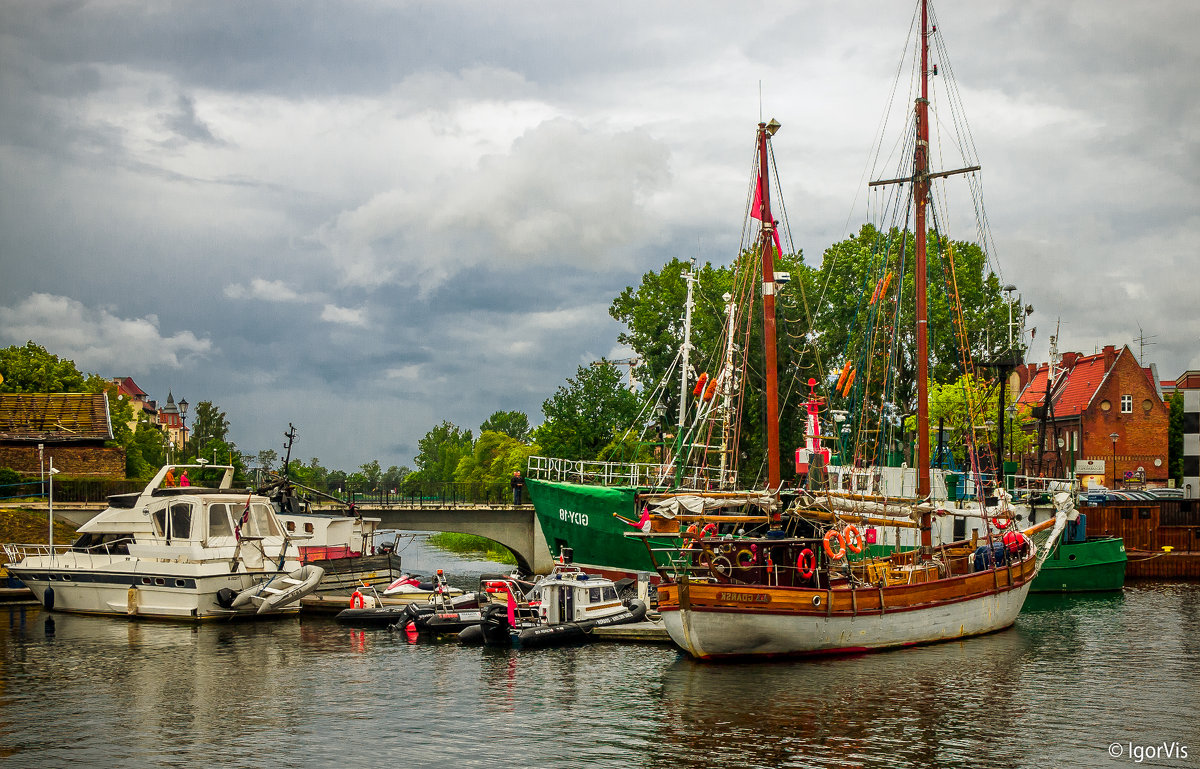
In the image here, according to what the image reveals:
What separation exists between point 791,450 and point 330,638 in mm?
30125

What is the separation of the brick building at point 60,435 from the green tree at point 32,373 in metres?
12.4

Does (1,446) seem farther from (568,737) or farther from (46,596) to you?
(568,737)

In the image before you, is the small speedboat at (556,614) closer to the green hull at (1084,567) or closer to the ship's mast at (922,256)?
the ship's mast at (922,256)

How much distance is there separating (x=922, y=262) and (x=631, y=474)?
14.7 metres

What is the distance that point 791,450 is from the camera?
5806cm

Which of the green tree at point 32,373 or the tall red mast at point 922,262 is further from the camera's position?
the green tree at point 32,373

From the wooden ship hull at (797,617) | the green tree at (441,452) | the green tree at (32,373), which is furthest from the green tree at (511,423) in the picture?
the wooden ship hull at (797,617)

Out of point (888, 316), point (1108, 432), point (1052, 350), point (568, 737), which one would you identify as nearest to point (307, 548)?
point (568, 737)

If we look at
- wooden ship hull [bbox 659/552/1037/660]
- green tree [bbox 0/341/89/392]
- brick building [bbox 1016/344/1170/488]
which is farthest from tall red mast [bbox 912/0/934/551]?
green tree [bbox 0/341/89/392]

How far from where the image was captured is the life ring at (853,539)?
99.5 feet

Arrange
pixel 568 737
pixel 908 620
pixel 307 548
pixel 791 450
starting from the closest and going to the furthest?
1. pixel 568 737
2. pixel 908 620
3. pixel 307 548
4. pixel 791 450

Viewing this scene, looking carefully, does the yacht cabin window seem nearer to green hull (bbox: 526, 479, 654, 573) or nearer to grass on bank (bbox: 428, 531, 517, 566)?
green hull (bbox: 526, 479, 654, 573)

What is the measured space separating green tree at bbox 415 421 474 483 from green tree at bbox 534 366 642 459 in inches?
3650

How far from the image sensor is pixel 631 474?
4544 cm
